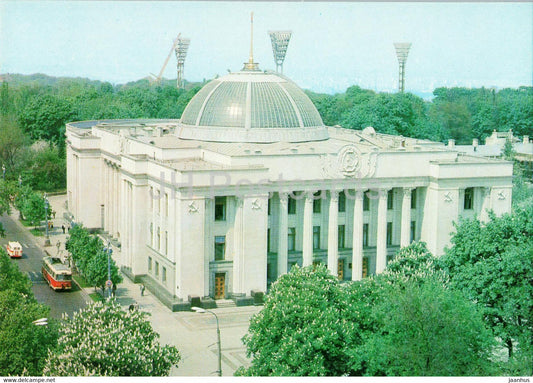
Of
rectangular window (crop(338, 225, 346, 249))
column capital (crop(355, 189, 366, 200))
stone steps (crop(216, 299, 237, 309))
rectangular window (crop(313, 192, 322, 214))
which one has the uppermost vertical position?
column capital (crop(355, 189, 366, 200))

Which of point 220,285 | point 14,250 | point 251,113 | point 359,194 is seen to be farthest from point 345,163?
point 14,250

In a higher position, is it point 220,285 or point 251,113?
point 251,113

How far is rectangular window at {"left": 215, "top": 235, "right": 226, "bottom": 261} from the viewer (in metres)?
61.7

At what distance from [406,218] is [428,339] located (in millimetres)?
30303

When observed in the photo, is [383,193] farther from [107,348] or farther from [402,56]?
[402,56]

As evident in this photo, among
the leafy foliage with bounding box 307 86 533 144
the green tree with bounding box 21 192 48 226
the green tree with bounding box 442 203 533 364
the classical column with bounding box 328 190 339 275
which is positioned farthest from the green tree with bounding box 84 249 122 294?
the leafy foliage with bounding box 307 86 533 144

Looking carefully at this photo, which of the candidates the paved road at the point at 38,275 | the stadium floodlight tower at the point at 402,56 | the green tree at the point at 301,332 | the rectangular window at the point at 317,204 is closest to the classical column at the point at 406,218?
the rectangular window at the point at 317,204

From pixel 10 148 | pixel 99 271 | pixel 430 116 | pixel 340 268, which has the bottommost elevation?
pixel 340 268

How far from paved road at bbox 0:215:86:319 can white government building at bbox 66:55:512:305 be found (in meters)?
6.37

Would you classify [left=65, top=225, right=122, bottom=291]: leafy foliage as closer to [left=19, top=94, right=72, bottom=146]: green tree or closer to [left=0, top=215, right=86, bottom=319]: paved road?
[left=0, top=215, right=86, bottom=319]: paved road

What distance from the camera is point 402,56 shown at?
152 metres

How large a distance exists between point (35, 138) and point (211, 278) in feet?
257

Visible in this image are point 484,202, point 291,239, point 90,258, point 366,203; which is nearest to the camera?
point 90,258

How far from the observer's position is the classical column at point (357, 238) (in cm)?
6531
